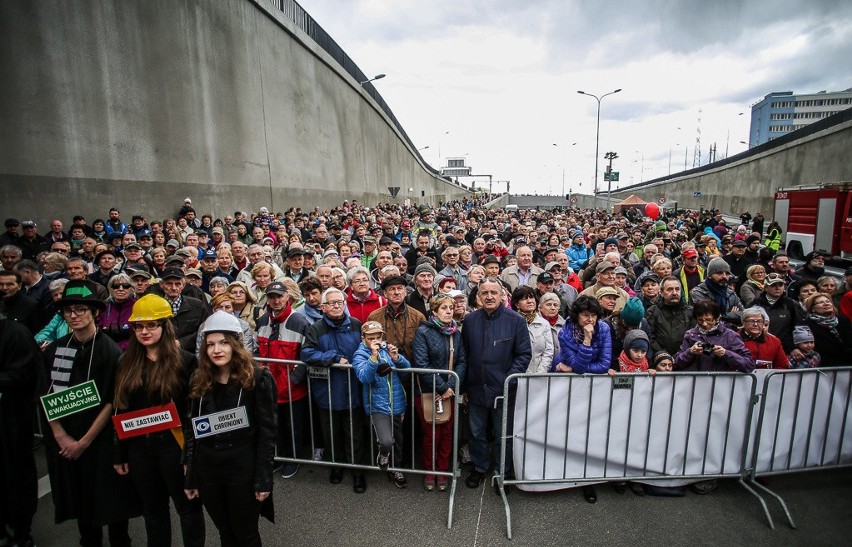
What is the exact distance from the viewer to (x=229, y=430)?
2.70 meters

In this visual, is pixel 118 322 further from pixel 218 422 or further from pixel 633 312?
pixel 633 312

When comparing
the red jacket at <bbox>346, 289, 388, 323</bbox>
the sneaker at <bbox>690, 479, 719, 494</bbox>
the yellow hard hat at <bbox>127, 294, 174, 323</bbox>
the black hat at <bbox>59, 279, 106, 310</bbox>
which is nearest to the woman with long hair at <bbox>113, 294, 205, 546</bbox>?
the yellow hard hat at <bbox>127, 294, 174, 323</bbox>

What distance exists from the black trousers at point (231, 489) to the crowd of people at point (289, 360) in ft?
0.03

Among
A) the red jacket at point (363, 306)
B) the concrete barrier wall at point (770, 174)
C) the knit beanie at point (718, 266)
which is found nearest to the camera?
the red jacket at point (363, 306)

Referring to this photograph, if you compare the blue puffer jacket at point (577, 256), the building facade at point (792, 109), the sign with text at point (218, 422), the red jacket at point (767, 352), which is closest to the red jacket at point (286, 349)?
the sign with text at point (218, 422)

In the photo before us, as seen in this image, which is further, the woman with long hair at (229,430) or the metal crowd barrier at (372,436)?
the metal crowd barrier at (372,436)

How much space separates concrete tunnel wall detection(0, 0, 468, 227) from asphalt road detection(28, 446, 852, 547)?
27.7 ft

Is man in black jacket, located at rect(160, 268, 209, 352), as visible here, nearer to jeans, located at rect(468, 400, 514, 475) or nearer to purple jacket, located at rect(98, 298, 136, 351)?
purple jacket, located at rect(98, 298, 136, 351)

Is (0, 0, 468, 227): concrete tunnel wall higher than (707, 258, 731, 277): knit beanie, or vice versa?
(0, 0, 468, 227): concrete tunnel wall

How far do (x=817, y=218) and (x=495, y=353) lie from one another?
17.5m

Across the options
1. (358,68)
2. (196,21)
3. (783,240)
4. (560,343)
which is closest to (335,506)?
(560,343)

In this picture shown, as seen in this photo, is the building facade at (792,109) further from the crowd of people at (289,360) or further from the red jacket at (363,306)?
the red jacket at (363,306)

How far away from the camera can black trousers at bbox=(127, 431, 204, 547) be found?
2.84 m

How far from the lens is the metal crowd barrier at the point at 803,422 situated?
12.8ft
